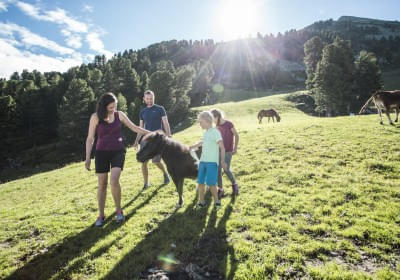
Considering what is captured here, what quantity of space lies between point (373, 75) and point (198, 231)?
53.7 m

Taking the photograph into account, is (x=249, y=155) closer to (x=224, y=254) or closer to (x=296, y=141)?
(x=296, y=141)

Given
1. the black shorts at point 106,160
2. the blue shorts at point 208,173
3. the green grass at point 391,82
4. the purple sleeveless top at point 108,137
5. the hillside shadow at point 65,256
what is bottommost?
the hillside shadow at point 65,256

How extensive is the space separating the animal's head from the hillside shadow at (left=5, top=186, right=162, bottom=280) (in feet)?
7.24

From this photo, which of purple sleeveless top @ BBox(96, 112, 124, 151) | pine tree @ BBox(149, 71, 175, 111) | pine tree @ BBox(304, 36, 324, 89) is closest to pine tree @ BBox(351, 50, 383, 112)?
pine tree @ BBox(304, 36, 324, 89)

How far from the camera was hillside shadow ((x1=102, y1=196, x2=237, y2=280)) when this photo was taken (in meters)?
5.00

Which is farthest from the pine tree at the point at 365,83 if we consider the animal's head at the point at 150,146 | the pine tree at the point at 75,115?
the pine tree at the point at 75,115

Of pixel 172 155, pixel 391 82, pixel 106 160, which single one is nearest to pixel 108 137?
pixel 106 160

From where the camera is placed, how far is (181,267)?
5.14 meters

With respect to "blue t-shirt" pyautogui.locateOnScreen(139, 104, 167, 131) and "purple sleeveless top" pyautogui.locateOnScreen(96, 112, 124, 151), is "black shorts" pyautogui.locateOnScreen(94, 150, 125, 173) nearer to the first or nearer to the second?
"purple sleeveless top" pyautogui.locateOnScreen(96, 112, 124, 151)

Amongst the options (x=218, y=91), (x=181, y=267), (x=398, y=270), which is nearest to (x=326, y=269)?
(x=398, y=270)

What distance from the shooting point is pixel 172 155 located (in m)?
7.38

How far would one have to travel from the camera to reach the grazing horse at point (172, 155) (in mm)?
6844

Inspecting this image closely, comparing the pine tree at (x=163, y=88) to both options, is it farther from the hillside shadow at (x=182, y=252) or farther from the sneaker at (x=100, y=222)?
the hillside shadow at (x=182, y=252)

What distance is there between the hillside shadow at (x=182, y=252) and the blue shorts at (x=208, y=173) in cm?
114
